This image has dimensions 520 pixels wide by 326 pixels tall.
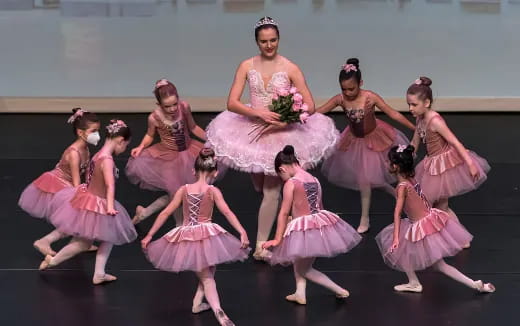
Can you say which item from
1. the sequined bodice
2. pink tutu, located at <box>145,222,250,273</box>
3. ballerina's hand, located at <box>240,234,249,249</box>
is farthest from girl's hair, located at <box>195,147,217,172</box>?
the sequined bodice

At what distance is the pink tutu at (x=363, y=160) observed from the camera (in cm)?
627

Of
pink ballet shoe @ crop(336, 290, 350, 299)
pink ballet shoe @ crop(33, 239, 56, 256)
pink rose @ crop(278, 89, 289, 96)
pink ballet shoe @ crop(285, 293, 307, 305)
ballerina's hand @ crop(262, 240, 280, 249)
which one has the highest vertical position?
pink rose @ crop(278, 89, 289, 96)

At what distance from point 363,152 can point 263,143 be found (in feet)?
2.93

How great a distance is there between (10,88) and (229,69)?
2047 millimetres

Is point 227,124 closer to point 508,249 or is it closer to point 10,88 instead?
point 508,249

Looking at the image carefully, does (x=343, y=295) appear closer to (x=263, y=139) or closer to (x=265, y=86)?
(x=263, y=139)

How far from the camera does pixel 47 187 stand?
5.87m

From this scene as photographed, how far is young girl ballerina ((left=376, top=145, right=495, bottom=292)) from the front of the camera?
512cm

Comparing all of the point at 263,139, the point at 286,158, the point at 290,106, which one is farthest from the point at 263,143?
the point at 286,158

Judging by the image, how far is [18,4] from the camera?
31.2ft

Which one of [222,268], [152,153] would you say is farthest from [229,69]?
[222,268]

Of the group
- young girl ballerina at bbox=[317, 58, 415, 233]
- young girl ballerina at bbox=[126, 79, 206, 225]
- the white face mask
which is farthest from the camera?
young girl ballerina at bbox=[317, 58, 415, 233]

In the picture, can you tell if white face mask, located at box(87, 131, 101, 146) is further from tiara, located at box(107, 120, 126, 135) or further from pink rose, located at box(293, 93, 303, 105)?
pink rose, located at box(293, 93, 303, 105)

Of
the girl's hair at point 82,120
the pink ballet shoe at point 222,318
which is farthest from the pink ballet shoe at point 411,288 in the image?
the girl's hair at point 82,120
